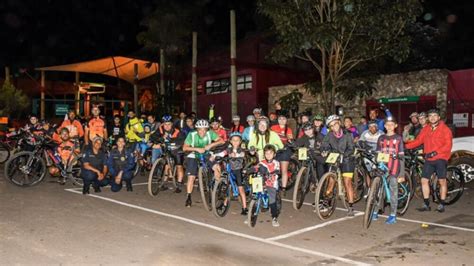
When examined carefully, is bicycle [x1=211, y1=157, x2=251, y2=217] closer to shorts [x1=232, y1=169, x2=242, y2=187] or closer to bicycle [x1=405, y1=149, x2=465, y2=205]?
shorts [x1=232, y1=169, x2=242, y2=187]

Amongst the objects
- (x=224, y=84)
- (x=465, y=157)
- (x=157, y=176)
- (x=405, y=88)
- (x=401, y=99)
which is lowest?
(x=157, y=176)

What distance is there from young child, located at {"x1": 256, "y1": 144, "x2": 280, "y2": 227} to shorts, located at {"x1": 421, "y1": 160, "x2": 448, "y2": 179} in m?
3.01

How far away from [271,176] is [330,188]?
1275 millimetres

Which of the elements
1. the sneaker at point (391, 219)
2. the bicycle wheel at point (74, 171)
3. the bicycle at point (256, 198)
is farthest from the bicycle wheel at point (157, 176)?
the sneaker at point (391, 219)

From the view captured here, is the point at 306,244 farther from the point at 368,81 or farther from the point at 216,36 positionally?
the point at 216,36

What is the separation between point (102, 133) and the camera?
13234 millimetres

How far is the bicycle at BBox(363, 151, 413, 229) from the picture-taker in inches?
294

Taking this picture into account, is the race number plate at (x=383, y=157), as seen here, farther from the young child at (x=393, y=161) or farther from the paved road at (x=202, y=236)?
the paved road at (x=202, y=236)

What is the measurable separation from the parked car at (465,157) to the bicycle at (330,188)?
16.4ft

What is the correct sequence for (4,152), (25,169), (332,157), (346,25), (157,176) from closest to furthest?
(332,157)
(157,176)
(25,169)
(346,25)
(4,152)

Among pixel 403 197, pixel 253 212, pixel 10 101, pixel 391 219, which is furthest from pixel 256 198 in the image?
pixel 10 101

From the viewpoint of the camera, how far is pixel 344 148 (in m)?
8.38

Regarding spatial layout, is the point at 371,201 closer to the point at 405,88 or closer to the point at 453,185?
the point at 453,185

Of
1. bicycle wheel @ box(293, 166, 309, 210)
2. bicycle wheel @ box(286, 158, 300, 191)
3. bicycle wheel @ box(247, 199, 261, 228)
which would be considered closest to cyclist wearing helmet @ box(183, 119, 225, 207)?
bicycle wheel @ box(293, 166, 309, 210)
